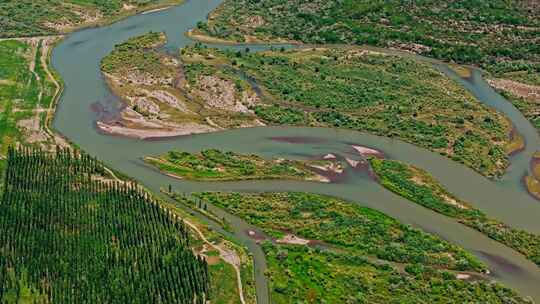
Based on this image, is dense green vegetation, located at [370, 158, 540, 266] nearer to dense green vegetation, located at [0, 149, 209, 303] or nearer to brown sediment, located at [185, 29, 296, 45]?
dense green vegetation, located at [0, 149, 209, 303]

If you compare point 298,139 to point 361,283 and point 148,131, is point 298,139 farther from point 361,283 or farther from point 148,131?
point 361,283

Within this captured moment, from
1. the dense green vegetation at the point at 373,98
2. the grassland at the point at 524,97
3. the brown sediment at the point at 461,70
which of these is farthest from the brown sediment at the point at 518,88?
the dense green vegetation at the point at 373,98

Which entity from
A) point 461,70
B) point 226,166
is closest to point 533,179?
point 461,70

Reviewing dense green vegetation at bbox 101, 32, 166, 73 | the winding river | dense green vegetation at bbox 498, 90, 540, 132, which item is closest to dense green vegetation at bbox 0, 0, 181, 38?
the winding river

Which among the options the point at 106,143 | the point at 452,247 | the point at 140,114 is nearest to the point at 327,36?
the point at 140,114

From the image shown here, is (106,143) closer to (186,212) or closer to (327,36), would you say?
(186,212)
